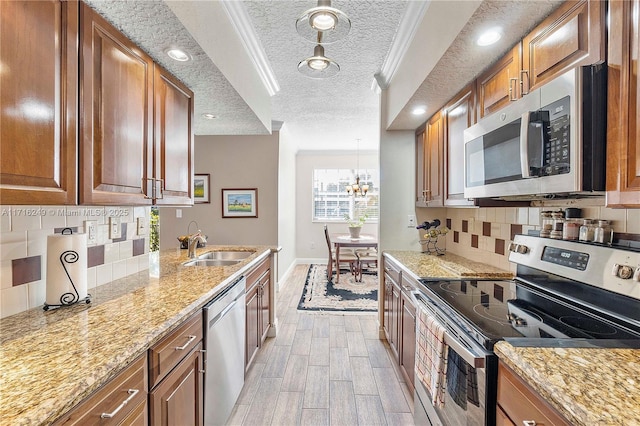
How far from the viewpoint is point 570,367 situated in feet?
2.72

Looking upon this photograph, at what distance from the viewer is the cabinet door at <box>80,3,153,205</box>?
1.18m

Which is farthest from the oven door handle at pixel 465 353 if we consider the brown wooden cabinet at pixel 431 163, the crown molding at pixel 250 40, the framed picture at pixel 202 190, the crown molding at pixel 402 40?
the framed picture at pixel 202 190

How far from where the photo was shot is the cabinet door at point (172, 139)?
177cm

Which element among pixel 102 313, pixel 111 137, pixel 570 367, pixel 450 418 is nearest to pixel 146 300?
pixel 102 313

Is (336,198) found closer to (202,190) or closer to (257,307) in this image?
(202,190)

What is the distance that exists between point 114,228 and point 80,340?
947mm

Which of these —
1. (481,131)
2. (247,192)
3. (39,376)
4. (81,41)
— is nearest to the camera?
(39,376)

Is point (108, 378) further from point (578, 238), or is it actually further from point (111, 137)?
point (578, 238)

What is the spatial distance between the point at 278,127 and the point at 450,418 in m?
4.25

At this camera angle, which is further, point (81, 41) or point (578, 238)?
point (578, 238)

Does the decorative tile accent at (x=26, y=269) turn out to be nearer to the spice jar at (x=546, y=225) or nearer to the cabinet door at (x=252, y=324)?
the cabinet door at (x=252, y=324)

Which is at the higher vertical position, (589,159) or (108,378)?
(589,159)

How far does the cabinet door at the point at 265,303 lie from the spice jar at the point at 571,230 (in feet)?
7.16

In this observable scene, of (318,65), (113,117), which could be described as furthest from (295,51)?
(113,117)
